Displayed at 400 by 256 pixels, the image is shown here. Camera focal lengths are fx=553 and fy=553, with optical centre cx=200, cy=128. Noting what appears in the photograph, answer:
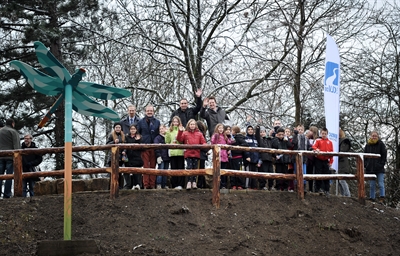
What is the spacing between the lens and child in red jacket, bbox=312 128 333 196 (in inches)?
490

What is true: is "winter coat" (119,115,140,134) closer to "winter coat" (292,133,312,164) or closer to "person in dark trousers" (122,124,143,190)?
"person in dark trousers" (122,124,143,190)

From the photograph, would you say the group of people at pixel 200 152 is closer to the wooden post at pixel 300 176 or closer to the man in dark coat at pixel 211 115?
the man in dark coat at pixel 211 115

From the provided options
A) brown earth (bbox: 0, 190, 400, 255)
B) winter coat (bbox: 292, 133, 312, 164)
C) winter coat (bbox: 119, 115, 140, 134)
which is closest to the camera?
brown earth (bbox: 0, 190, 400, 255)

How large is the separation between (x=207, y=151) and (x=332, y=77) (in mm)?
4323

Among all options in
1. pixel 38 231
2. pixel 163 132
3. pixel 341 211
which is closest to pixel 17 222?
pixel 38 231

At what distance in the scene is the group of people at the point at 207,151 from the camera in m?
11.4

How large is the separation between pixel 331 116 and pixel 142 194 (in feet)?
17.5

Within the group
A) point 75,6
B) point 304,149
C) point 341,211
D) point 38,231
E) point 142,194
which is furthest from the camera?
point 75,6

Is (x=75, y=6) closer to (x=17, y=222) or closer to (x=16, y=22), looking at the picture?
(x=16, y=22)

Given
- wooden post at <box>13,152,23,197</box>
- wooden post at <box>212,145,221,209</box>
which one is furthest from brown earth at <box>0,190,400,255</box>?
wooden post at <box>13,152,23,197</box>

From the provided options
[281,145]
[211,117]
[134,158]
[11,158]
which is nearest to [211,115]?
[211,117]

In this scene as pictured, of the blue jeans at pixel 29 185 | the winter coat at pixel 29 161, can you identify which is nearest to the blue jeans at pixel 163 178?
the winter coat at pixel 29 161

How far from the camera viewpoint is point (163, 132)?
11992 mm

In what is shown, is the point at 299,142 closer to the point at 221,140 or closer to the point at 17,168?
the point at 221,140
